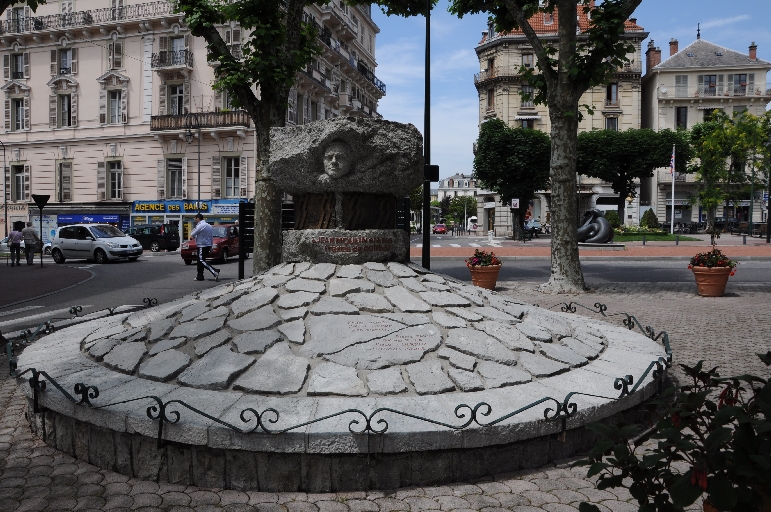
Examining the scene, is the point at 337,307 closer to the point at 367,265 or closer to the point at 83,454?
the point at 367,265

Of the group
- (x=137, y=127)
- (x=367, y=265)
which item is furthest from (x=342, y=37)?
(x=367, y=265)

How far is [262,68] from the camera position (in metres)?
10.4

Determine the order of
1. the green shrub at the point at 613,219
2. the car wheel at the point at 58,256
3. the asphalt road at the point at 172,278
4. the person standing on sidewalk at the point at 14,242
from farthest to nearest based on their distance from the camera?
1. the green shrub at the point at 613,219
2. the car wheel at the point at 58,256
3. the person standing on sidewalk at the point at 14,242
4. the asphalt road at the point at 172,278

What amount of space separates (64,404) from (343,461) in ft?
6.33

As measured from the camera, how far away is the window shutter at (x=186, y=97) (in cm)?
3334

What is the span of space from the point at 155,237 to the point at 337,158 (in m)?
27.1

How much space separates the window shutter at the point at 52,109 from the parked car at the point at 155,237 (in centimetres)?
1100

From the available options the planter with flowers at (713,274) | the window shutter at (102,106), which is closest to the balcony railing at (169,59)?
the window shutter at (102,106)

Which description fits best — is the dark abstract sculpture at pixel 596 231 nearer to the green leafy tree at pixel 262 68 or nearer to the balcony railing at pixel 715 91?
the green leafy tree at pixel 262 68

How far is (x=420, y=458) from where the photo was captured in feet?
11.0

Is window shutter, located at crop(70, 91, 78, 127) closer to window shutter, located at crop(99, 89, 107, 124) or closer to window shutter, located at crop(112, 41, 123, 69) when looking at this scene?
window shutter, located at crop(99, 89, 107, 124)

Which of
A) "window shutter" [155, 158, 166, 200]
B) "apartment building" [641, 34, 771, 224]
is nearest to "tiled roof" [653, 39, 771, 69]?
"apartment building" [641, 34, 771, 224]

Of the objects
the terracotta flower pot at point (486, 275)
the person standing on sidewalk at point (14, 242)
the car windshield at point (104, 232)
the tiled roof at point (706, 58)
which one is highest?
the tiled roof at point (706, 58)

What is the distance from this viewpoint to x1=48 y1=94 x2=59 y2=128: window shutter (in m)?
35.7
